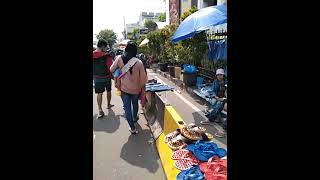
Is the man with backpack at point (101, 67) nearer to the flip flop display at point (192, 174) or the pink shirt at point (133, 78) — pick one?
the pink shirt at point (133, 78)

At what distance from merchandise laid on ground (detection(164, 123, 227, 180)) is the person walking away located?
1.22 meters

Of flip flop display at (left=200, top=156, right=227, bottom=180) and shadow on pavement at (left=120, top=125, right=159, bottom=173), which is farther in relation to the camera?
shadow on pavement at (left=120, top=125, right=159, bottom=173)

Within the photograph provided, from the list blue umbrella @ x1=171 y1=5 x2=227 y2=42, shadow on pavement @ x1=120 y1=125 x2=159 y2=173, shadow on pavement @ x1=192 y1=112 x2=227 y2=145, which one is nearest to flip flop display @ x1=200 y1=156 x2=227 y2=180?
shadow on pavement @ x1=120 y1=125 x2=159 y2=173

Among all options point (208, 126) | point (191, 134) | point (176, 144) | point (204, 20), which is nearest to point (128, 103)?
point (176, 144)

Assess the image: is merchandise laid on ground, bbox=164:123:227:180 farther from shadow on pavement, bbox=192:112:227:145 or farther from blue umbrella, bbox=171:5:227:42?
blue umbrella, bbox=171:5:227:42

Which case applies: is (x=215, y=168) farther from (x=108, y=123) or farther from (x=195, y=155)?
(x=108, y=123)

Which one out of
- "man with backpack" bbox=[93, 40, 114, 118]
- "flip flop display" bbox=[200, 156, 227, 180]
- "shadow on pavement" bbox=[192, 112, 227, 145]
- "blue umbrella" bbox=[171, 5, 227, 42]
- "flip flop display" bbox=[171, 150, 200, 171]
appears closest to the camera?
"flip flop display" bbox=[200, 156, 227, 180]

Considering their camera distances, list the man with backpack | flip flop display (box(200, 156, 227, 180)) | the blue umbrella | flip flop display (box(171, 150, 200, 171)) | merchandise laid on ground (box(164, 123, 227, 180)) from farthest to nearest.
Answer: the blue umbrella
the man with backpack
flip flop display (box(171, 150, 200, 171))
merchandise laid on ground (box(164, 123, 227, 180))
flip flop display (box(200, 156, 227, 180))

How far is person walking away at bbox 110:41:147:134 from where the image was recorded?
5.38 m

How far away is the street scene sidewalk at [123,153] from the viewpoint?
4.03 m

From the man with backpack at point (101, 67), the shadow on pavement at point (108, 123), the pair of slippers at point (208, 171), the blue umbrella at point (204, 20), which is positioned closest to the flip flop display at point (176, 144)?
the pair of slippers at point (208, 171)
